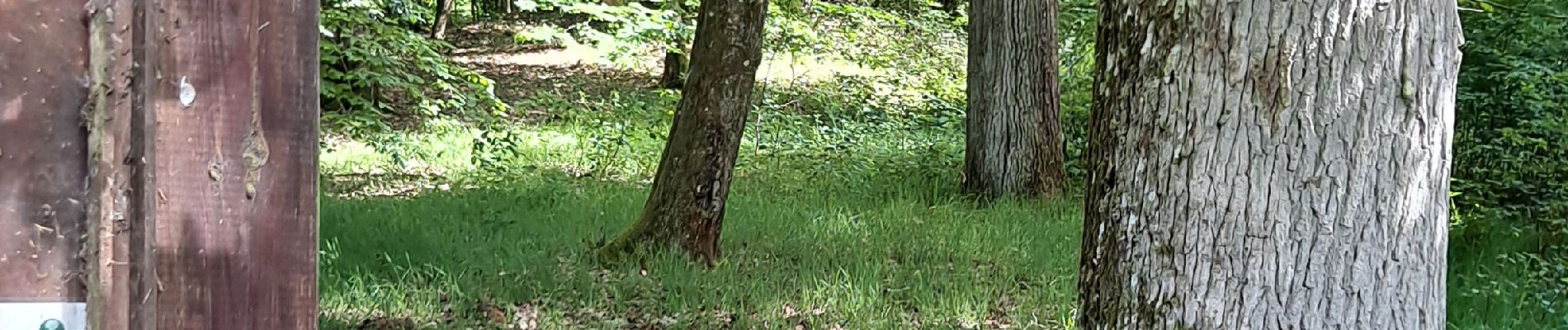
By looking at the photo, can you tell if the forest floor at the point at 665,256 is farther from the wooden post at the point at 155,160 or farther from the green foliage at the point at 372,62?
the wooden post at the point at 155,160

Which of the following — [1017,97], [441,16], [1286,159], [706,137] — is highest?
[441,16]

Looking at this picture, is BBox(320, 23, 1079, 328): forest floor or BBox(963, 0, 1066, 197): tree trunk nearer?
BBox(320, 23, 1079, 328): forest floor

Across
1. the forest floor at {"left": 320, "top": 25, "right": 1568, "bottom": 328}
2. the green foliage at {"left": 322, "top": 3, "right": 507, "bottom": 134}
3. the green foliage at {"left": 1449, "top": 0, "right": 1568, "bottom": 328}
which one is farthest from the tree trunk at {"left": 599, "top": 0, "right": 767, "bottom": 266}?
the green foliage at {"left": 1449, "top": 0, "right": 1568, "bottom": 328}

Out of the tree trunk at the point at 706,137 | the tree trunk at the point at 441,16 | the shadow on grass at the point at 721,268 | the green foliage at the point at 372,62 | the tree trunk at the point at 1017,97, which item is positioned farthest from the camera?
the tree trunk at the point at 441,16

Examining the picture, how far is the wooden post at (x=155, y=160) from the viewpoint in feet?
4.16

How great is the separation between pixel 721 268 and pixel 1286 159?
11.3 feet

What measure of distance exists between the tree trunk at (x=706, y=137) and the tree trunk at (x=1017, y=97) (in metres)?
3.16

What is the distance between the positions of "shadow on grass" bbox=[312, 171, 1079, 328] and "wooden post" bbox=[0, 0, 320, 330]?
10.8 ft

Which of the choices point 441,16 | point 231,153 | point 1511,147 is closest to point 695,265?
point 231,153

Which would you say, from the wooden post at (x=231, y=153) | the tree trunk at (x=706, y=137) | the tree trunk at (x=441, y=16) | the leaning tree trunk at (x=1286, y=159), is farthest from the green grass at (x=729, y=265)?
the tree trunk at (x=441, y=16)

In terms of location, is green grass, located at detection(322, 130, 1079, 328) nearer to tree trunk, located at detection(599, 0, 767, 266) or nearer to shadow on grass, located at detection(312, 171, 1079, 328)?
shadow on grass, located at detection(312, 171, 1079, 328)

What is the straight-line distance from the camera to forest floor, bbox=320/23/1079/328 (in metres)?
4.80

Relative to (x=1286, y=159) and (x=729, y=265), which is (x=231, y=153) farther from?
(x=729, y=265)

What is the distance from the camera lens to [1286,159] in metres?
2.28
